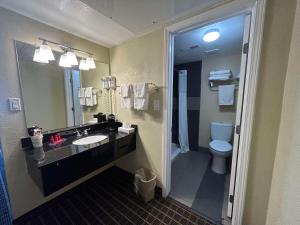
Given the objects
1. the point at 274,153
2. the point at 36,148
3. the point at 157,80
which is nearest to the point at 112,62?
the point at 157,80

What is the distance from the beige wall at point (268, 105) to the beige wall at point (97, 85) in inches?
80.3

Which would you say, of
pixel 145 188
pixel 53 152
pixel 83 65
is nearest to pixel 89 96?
pixel 83 65

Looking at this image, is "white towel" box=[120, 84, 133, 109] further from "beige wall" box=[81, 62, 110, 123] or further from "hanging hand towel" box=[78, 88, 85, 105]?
"hanging hand towel" box=[78, 88, 85, 105]

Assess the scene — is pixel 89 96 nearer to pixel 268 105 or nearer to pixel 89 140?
pixel 89 140

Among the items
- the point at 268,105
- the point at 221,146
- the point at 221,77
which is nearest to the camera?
the point at 268,105

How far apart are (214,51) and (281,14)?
1.62m

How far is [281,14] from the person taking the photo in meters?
0.96

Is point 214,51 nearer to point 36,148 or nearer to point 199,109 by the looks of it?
point 199,109

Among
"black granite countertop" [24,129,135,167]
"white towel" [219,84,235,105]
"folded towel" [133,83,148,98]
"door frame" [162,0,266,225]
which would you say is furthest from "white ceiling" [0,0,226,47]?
"white towel" [219,84,235,105]

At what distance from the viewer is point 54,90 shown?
1.68m

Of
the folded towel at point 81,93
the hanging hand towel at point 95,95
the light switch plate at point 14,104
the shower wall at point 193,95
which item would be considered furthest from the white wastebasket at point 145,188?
the shower wall at point 193,95

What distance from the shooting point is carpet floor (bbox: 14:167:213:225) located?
143 cm

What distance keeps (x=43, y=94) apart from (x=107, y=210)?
5.25ft

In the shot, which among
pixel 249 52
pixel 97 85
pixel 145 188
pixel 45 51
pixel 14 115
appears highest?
pixel 45 51
